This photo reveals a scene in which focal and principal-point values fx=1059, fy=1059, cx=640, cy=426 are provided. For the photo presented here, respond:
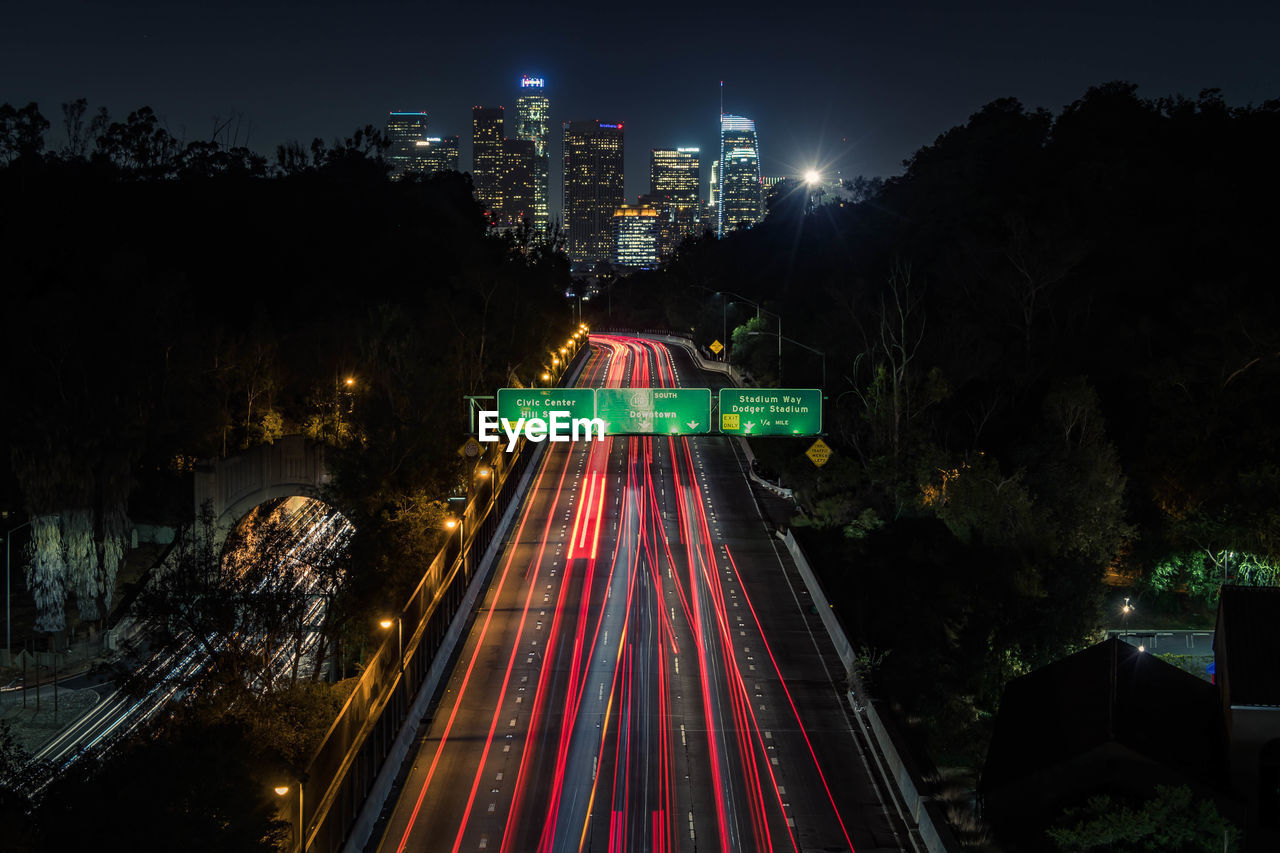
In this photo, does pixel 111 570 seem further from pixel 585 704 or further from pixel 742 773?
pixel 742 773

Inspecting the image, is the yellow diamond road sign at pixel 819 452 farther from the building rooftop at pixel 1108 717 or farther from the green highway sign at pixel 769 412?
the building rooftop at pixel 1108 717

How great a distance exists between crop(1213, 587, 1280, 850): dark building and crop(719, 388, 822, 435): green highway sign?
12103 mm

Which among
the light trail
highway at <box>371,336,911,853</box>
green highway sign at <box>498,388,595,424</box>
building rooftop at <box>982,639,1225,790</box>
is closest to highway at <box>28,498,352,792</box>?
highway at <box>371,336,911,853</box>

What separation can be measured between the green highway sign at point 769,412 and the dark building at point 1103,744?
32.1ft

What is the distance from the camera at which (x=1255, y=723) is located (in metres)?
24.6

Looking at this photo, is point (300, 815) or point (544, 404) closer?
point (300, 815)

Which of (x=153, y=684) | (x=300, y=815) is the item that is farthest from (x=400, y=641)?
(x=300, y=815)

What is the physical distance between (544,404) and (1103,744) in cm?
1736

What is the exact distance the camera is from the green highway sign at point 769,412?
102ft

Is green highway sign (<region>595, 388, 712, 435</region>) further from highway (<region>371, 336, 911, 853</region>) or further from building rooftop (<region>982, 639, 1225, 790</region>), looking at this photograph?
building rooftop (<region>982, 639, 1225, 790</region>)

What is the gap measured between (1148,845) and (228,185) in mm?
89218

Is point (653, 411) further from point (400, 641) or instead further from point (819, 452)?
point (400, 641)

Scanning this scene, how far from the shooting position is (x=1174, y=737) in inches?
983

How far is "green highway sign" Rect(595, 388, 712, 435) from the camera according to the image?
3145 cm
